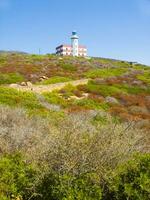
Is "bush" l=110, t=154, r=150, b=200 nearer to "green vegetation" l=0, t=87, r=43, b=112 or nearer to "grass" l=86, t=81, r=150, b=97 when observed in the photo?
"green vegetation" l=0, t=87, r=43, b=112

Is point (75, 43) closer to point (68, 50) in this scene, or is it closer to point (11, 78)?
point (68, 50)

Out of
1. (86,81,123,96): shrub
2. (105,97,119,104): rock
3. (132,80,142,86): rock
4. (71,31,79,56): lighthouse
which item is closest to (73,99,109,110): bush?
(105,97,119,104): rock

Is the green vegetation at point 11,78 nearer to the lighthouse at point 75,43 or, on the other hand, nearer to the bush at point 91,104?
the bush at point 91,104

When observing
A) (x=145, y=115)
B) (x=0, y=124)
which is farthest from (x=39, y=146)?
(x=145, y=115)

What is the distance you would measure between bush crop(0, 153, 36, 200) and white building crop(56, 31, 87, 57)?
149 m

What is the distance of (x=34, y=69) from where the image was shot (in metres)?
65.9

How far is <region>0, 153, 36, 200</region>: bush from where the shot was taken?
10.6 m

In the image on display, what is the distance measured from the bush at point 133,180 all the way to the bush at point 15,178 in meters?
1.89

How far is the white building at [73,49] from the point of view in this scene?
161125mm

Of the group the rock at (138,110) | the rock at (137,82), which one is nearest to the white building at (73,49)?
the rock at (137,82)

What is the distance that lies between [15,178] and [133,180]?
274cm

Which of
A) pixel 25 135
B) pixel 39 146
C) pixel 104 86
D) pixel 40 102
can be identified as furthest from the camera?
pixel 104 86

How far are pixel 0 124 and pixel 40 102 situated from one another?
11927 millimetres

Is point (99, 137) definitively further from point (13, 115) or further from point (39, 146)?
point (13, 115)
